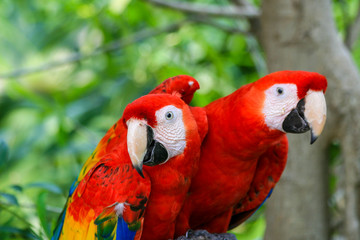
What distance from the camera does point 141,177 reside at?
789mm

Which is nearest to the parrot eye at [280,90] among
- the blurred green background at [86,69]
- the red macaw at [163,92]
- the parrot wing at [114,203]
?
the red macaw at [163,92]

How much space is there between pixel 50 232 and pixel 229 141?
1.84 ft

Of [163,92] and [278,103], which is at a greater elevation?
[163,92]

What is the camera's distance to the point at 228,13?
1706 mm

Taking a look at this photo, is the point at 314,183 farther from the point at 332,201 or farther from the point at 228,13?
the point at 228,13

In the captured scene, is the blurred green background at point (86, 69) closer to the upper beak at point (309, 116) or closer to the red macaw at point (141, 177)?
the red macaw at point (141, 177)

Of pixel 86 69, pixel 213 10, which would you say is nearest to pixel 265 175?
pixel 213 10

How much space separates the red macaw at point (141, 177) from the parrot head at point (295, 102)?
16cm

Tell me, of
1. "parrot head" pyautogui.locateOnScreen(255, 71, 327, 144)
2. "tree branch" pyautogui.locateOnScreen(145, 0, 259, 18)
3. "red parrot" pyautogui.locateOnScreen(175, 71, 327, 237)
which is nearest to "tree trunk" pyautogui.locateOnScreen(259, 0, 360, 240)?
"tree branch" pyautogui.locateOnScreen(145, 0, 259, 18)

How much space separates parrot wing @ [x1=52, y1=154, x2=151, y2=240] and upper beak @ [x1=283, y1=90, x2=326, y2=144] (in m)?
0.31

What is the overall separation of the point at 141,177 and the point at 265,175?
373 mm

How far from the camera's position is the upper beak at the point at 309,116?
0.78 metres

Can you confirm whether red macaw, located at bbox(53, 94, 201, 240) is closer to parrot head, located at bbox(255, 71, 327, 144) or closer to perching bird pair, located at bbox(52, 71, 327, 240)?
perching bird pair, located at bbox(52, 71, 327, 240)

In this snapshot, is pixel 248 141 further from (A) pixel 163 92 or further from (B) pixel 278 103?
(A) pixel 163 92
